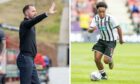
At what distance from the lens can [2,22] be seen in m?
9.30

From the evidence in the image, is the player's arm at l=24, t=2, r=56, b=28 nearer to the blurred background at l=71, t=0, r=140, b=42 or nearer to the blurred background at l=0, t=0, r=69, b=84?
the blurred background at l=0, t=0, r=69, b=84

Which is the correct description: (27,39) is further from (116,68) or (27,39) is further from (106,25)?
(116,68)

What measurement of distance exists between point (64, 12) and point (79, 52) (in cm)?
412

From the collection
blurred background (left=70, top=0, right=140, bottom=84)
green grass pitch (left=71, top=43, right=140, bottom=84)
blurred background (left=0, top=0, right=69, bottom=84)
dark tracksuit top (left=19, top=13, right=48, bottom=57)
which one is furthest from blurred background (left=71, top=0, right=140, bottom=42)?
dark tracksuit top (left=19, top=13, right=48, bottom=57)

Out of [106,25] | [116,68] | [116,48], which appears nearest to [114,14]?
[116,48]

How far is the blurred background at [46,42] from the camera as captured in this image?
30.5ft

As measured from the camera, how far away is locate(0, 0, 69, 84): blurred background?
30.5 feet

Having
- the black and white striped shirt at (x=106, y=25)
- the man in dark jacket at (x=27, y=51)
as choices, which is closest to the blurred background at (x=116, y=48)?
the black and white striped shirt at (x=106, y=25)

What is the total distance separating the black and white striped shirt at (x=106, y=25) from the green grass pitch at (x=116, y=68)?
636 millimetres

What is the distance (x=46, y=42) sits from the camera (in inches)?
380

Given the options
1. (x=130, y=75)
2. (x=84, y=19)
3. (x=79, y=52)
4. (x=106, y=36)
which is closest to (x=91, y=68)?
(x=130, y=75)

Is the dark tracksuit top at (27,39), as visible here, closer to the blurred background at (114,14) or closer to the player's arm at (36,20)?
the player's arm at (36,20)

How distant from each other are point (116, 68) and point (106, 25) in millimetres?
1978

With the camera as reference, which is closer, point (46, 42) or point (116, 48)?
point (46, 42)
